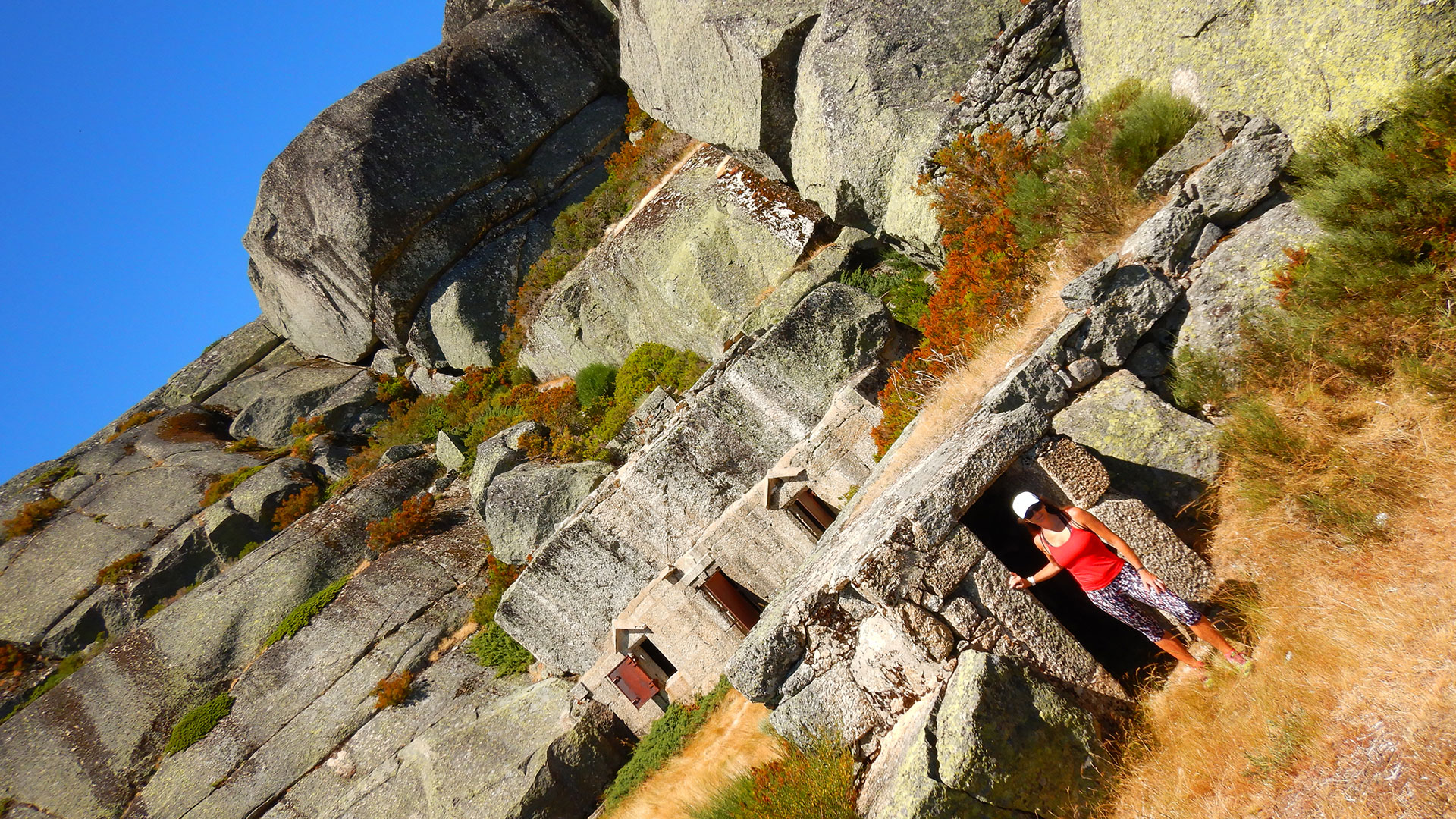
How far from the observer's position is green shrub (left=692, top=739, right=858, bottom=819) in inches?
251

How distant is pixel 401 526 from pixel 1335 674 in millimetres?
16678

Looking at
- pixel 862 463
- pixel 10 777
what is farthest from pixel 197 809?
pixel 862 463

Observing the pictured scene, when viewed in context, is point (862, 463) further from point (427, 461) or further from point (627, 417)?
point (427, 461)

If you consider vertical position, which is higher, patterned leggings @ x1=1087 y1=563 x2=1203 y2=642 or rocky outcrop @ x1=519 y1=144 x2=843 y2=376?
rocky outcrop @ x1=519 y1=144 x2=843 y2=376

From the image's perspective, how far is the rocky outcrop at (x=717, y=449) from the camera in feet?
42.3

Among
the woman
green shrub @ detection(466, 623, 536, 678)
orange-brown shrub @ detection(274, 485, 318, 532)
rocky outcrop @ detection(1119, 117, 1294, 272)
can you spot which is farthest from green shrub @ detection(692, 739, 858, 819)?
orange-brown shrub @ detection(274, 485, 318, 532)

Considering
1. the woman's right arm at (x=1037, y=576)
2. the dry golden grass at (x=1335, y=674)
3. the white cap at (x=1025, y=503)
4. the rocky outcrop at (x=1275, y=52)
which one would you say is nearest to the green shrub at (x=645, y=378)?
the rocky outcrop at (x=1275, y=52)

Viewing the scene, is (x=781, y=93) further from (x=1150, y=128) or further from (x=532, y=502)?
(x=532, y=502)

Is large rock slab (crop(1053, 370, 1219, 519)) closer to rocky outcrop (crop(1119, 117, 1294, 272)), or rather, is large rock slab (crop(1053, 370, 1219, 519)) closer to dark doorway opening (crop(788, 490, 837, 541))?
rocky outcrop (crop(1119, 117, 1294, 272))

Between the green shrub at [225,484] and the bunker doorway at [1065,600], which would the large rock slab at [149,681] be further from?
the bunker doorway at [1065,600]

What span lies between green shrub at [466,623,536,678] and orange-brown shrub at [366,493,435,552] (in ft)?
11.3

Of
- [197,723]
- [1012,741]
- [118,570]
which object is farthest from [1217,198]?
[118,570]

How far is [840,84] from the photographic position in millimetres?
13227

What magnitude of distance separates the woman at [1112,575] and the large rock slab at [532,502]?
34.3ft
